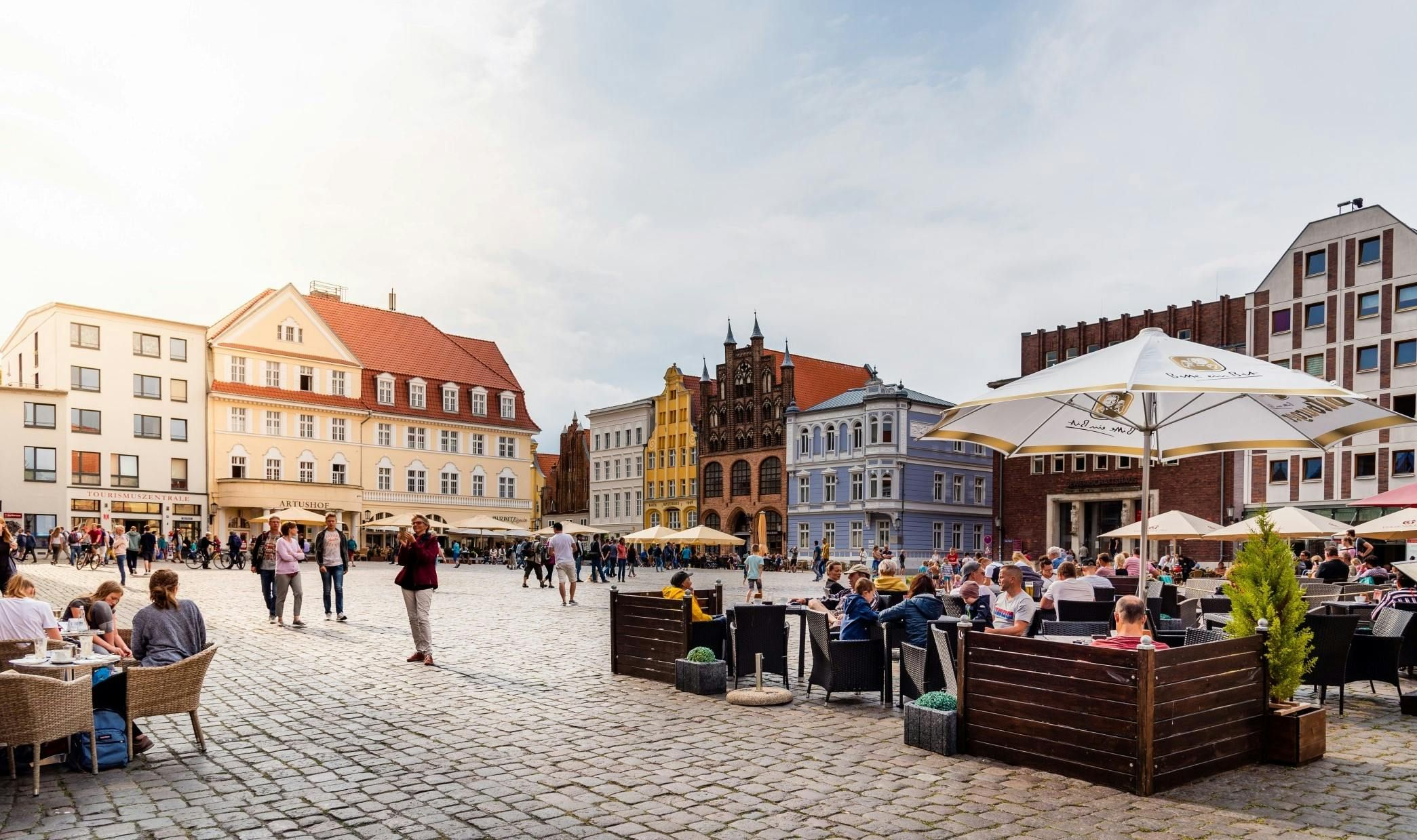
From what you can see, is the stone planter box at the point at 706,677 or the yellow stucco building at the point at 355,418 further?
the yellow stucco building at the point at 355,418

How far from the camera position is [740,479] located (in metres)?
75.1

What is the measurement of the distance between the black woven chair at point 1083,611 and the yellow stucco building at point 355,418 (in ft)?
176

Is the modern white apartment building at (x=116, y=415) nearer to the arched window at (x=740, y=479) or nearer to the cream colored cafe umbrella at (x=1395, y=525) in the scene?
the arched window at (x=740, y=479)

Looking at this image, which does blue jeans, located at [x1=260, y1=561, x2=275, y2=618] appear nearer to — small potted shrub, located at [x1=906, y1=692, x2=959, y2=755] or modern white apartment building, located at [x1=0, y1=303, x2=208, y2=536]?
small potted shrub, located at [x1=906, y1=692, x2=959, y2=755]

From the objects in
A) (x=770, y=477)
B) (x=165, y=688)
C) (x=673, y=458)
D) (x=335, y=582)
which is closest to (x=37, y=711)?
(x=165, y=688)

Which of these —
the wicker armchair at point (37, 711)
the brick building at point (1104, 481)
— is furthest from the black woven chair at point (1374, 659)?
the brick building at point (1104, 481)

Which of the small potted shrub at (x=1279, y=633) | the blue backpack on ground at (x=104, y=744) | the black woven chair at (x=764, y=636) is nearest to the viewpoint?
the blue backpack on ground at (x=104, y=744)

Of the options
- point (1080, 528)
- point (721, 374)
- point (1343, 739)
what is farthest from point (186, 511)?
point (1343, 739)

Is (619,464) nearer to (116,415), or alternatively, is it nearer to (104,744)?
(116,415)

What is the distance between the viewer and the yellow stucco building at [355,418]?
194 feet

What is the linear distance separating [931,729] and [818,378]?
68.6m

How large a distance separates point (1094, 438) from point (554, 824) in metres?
7.53

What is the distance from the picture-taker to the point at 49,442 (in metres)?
52.0

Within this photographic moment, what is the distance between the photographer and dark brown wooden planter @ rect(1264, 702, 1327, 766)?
7.31 metres
